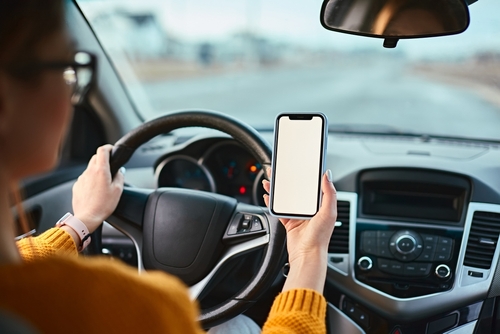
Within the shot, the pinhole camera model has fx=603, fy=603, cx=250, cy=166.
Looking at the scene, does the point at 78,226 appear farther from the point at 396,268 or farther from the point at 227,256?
the point at 396,268

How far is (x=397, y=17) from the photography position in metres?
1.84

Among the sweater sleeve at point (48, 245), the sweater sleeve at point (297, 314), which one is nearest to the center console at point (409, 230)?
the sweater sleeve at point (297, 314)

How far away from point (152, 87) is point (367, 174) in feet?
47.1

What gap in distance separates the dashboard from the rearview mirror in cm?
→ 83

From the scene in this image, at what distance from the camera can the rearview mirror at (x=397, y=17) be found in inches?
70.3

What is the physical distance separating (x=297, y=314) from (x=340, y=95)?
12856mm

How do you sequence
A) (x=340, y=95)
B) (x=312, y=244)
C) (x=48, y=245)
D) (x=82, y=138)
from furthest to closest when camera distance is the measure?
(x=340, y=95) → (x=82, y=138) → (x=48, y=245) → (x=312, y=244)

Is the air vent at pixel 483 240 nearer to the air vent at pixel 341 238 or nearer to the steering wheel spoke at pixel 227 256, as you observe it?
the air vent at pixel 341 238

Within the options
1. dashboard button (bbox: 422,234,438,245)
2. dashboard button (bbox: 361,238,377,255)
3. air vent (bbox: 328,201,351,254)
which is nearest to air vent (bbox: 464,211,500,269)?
dashboard button (bbox: 422,234,438,245)

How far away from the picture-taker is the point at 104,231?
2311 mm

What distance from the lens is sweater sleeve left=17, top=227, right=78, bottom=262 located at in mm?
1729

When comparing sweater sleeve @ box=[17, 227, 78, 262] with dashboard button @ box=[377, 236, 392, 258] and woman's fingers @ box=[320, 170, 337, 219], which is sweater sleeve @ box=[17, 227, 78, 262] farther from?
dashboard button @ box=[377, 236, 392, 258]

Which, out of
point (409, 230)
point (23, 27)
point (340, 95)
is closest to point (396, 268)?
point (409, 230)

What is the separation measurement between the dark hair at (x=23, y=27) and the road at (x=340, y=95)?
5.46 metres
